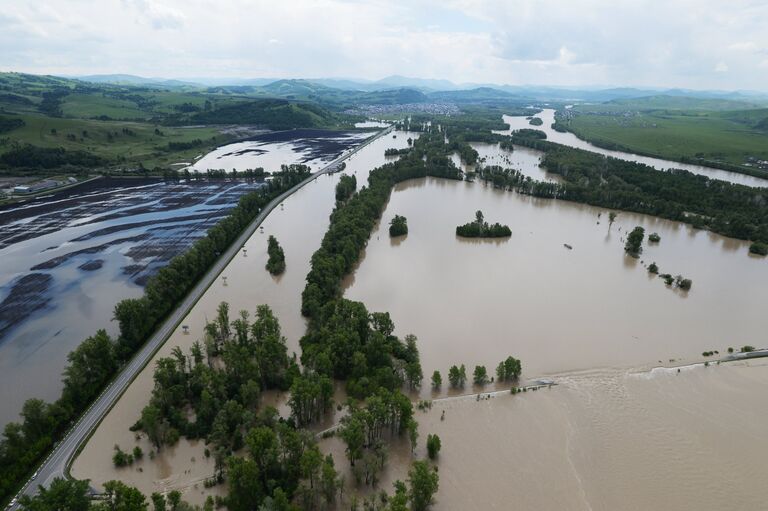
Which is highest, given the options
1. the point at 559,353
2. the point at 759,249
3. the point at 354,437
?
the point at 759,249

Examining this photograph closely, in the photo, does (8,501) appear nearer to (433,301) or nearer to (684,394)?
(433,301)

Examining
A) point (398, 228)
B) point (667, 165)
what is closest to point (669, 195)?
point (667, 165)

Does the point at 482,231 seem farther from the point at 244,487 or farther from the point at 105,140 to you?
the point at 105,140

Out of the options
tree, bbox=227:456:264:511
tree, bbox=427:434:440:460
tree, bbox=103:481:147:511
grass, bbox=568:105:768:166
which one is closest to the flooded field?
tree, bbox=103:481:147:511

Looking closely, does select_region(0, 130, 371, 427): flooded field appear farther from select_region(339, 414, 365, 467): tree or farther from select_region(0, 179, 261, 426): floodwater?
select_region(339, 414, 365, 467): tree

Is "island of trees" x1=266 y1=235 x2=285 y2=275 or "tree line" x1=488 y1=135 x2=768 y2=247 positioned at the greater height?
"tree line" x1=488 y1=135 x2=768 y2=247

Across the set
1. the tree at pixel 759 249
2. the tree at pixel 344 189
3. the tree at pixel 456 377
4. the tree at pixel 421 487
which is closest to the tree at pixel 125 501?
the tree at pixel 421 487

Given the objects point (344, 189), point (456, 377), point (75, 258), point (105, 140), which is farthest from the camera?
point (105, 140)
